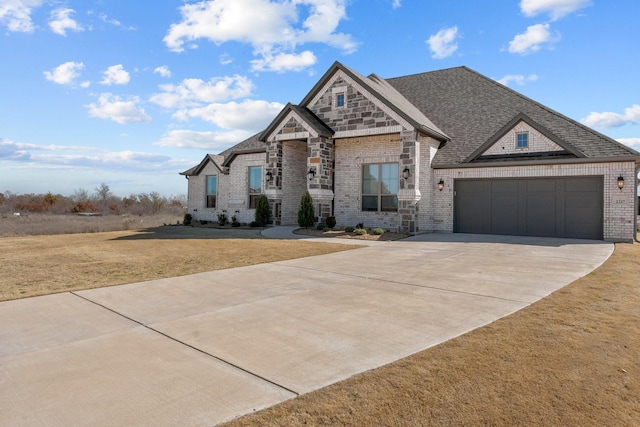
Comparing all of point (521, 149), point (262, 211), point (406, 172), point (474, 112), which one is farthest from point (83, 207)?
point (521, 149)

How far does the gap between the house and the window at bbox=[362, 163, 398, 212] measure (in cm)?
5

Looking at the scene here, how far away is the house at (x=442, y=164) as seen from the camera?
589 inches

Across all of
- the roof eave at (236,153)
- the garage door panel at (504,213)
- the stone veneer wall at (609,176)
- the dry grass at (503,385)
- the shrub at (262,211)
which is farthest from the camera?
the roof eave at (236,153)

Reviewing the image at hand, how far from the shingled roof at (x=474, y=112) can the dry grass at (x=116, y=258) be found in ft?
30.7

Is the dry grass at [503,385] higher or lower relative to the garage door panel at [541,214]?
lower

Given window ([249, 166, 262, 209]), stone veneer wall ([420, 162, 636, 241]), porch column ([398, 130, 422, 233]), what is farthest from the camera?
Answer: window ([249, 166, 262, 209])

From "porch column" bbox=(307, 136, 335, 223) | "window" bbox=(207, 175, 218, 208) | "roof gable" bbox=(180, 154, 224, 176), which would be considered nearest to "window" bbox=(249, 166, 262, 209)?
"roof gable" bbox=(180, 154, 224, 176)

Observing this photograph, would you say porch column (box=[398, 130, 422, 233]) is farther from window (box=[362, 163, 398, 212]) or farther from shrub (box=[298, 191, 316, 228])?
shrub (box=[298, 191, 316, 228])

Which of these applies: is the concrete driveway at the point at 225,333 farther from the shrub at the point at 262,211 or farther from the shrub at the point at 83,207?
the shrub at the point at 83,207

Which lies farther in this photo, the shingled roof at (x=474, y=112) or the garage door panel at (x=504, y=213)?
the garage door panel at (x=504, y=213)

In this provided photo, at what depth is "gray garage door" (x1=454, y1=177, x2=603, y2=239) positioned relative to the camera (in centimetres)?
1495

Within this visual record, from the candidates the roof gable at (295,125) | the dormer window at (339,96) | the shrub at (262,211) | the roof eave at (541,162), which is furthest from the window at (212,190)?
the roof eave at (541,162)

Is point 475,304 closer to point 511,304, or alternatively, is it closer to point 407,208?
point 511,304

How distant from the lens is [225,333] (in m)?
4.75
